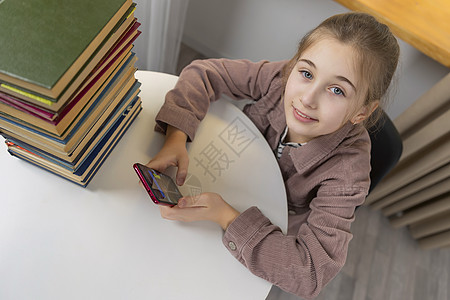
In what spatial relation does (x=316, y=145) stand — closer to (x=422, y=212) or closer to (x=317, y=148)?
(x=317, y=148)

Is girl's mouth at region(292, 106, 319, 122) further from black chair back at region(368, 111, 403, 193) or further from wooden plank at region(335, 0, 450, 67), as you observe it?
wooden plank at region(335, 0, 450, 67)

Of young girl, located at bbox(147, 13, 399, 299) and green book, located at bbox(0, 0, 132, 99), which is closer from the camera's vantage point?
green book, located at bbox(0, 0, 132, 99)

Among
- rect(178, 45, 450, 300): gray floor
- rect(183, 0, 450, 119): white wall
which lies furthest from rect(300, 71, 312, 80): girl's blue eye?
rect(178, 45, 450, 300): gray floor

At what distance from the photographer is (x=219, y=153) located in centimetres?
96

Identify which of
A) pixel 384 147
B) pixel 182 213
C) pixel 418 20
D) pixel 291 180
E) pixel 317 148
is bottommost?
pixel 182 213

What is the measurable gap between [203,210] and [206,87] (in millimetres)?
346

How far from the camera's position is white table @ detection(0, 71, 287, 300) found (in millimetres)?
740

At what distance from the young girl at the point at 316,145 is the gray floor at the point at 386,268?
0.85 meters

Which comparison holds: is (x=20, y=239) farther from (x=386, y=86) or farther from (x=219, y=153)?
(x=386, y=86)

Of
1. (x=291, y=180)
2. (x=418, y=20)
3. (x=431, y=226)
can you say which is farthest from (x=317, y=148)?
(x=431, y=226)

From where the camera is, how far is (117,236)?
2.61ft

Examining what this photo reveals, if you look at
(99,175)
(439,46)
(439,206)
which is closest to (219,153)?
(99,175)

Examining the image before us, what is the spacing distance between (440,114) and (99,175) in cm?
112

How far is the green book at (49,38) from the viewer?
21.5 inches
